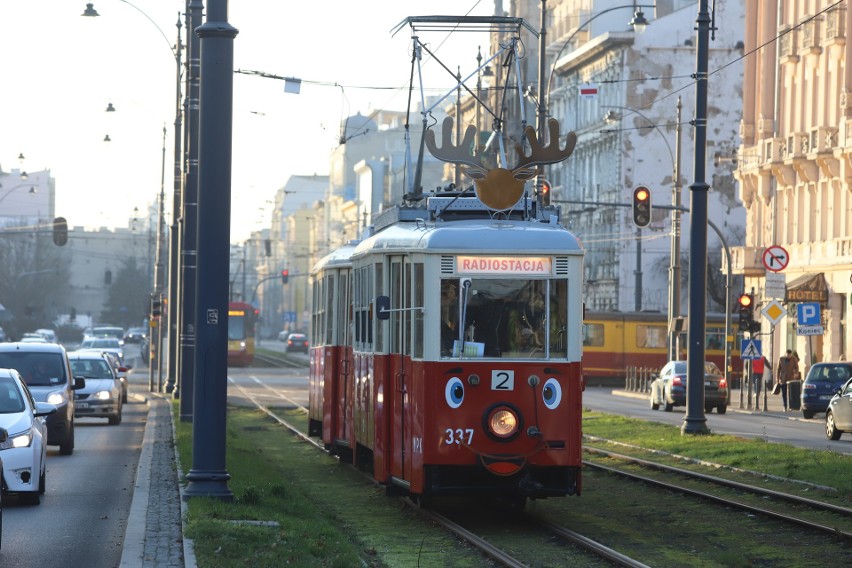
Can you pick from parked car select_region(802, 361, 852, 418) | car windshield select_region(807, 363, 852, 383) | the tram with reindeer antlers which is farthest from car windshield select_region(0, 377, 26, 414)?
parked car select_region(802, 361, 852, 418)

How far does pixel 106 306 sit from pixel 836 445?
13244cm

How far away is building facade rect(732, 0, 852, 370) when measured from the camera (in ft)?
179

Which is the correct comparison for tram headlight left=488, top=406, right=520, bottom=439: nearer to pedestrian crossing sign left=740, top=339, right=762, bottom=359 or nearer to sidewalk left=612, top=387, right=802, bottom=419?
sidewalk left=612, top=387, right=802, bottom=419

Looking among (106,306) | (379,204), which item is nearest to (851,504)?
(379,204)

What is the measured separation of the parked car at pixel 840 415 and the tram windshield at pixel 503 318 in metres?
16.7

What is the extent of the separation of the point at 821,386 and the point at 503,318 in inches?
1086

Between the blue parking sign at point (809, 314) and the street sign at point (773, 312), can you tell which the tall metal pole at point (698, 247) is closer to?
the street sign at point (773, 312)

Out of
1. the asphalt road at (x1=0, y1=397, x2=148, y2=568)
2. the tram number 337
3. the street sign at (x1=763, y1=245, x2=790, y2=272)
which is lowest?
the asphalt road at (x1=0, y1=397, x2=148, y2=568)

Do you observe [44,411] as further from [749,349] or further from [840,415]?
[749,349]

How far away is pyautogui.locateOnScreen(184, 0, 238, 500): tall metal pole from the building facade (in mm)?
37749

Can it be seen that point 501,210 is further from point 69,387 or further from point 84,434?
point 84,434

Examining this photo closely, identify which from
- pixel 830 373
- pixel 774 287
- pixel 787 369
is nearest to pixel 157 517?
pixel 774 287

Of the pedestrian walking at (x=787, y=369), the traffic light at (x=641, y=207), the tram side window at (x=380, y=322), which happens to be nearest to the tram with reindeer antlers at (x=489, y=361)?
the tram side window at (x=380, y=322)

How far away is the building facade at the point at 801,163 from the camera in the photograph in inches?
2152
